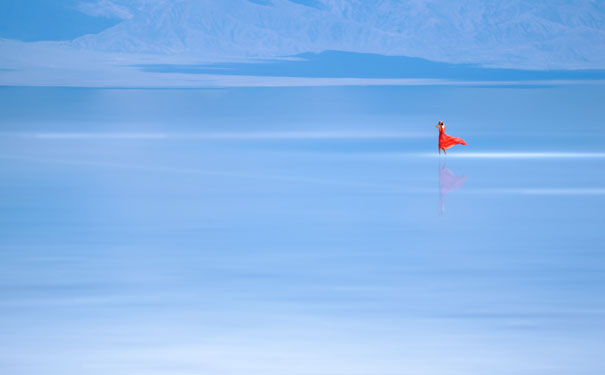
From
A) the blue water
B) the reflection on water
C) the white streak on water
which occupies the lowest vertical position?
the blue water

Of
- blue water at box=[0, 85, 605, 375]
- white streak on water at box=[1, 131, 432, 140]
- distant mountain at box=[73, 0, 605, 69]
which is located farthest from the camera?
distant mountain at box=[73, 0, 605, 69]

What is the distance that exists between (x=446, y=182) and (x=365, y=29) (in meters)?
98.8

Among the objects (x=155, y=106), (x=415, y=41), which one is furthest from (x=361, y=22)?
(x=155, y=106)

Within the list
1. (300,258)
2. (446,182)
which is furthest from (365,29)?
(300,258)

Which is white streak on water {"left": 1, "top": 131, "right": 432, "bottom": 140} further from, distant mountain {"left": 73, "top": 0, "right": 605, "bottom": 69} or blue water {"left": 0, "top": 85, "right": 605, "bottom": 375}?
distant mountain {"left": 73, "top": 0, "right": 605, "bottom": 69}

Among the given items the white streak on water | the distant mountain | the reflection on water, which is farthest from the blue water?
the distant mountain

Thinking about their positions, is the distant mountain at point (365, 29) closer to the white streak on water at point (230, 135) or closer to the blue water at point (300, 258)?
the white streak on water at point (230, 135)

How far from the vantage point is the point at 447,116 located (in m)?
22.9

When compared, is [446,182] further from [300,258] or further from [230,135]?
[230,135]

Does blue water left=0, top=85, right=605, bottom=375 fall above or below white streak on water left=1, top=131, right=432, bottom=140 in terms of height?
below

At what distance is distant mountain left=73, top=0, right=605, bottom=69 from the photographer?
103125mm

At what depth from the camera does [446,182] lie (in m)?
11.1

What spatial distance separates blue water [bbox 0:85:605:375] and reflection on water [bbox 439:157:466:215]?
0.03m

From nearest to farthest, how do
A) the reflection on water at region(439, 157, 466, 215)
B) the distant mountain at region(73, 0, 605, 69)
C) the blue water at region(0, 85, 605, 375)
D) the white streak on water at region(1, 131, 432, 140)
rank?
1. the blue water at region(0, 85, 605, 375)
2. the reflection on water at region(439, 157, 466, 215)
3. the white streak on water at region(1, 131, 432, 140)
4. the distant mountain at region(73, 0, 605, 69)
